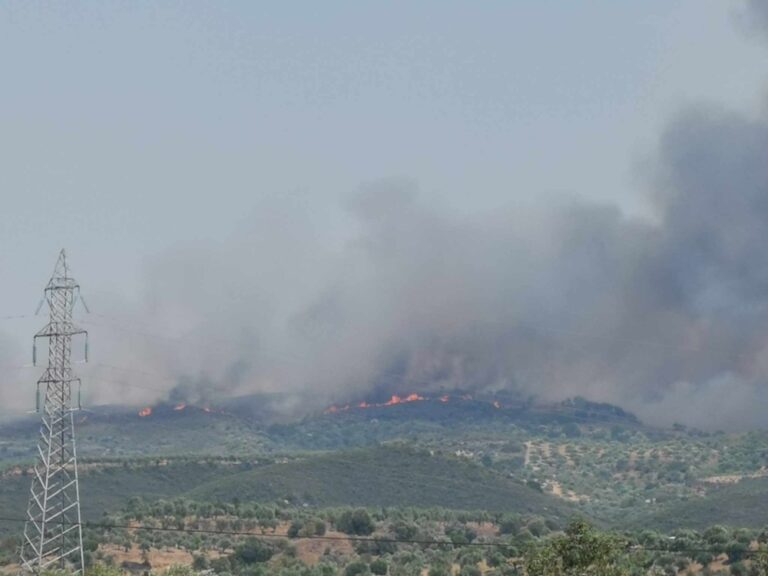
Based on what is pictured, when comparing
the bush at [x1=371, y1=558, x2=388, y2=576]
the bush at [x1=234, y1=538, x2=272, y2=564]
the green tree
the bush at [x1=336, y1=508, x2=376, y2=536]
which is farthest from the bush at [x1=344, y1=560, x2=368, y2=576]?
the green tree

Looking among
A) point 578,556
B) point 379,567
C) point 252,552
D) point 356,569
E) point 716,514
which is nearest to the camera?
point 578,556

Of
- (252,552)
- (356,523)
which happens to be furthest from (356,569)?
(356,523)

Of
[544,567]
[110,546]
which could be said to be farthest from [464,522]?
[544,567]

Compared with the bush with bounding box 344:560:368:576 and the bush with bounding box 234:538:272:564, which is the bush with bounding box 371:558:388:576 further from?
the bush with bounding box 234:538:272:564

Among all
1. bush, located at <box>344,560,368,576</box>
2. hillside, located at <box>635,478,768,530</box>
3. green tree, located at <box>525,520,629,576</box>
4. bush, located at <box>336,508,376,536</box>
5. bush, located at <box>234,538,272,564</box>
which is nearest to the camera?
green tree, located at <box>525,520,629,576</box>

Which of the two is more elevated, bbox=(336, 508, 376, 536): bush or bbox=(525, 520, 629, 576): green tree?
bbox=(525, 520, 629, 576): green tree

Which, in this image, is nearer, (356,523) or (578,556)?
(578,556)

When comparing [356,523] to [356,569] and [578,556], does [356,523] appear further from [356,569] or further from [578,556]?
[578,556]

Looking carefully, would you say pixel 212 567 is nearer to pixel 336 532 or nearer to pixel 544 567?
pixel 336 532

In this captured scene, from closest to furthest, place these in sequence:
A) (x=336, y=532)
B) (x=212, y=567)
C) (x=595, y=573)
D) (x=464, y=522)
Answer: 1. (x=595, y=573)
2. (x=212, y=567)
3. (x=336, y=532)
4. (x=464, y=522)

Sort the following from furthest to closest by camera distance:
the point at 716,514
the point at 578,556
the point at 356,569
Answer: the point at 716,514
the point at 356,569
the point at 578,556

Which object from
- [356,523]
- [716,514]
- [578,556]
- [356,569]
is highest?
[578,556]

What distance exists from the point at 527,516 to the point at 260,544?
49.4 m

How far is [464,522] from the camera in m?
182
